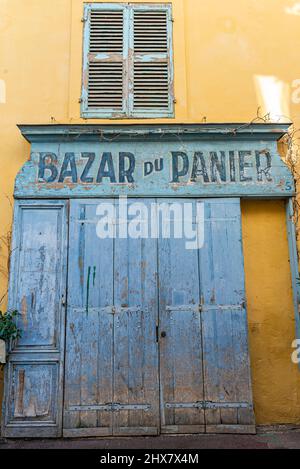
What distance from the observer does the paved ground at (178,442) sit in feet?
15.0

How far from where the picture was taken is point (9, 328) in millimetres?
4816

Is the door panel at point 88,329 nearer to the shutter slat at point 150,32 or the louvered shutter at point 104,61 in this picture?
the louvered shutter at point 104,61

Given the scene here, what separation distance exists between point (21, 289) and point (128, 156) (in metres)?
2.07

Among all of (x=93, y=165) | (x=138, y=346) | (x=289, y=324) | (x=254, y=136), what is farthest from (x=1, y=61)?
(x=289, y=324)

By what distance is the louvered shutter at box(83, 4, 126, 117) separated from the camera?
18.8ft

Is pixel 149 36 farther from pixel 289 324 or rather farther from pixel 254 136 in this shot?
pixel 289 324

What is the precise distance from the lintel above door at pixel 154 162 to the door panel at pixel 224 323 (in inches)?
15.8

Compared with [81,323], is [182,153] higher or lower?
higher

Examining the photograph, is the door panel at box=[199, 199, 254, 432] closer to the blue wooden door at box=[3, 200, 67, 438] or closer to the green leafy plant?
the blue wooden door at box=[3, 200, 67, 438]

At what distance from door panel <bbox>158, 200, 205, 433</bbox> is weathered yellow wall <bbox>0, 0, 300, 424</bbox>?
2.39 feet

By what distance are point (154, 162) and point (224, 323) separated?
2.13 meters

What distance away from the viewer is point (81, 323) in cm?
504

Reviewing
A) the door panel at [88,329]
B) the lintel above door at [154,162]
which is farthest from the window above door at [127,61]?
the door panel at [88,329]

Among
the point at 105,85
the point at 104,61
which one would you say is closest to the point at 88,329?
the point at 105,85
